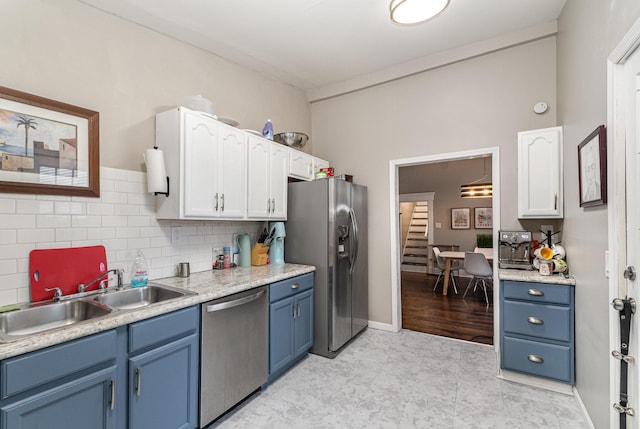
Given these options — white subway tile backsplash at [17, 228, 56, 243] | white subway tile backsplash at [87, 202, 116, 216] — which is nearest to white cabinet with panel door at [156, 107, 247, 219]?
white subway tile backsplash at [87, 202, 116, 216]

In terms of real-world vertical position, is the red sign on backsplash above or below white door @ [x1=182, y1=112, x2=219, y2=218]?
below

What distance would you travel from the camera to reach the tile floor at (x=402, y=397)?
6.48 feet

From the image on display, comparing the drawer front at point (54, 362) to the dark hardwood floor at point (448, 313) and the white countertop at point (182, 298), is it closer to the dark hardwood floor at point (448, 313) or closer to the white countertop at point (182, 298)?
the white countertop at point (182, 298)

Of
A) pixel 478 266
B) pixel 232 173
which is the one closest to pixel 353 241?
pixel 232 173

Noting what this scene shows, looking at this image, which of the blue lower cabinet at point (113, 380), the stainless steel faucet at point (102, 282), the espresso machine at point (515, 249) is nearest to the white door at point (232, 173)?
the stainless steel faucet at point (102, 282)

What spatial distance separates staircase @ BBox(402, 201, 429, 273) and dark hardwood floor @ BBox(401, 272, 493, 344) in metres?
1.81

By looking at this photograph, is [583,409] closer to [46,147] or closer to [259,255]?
[259,255]

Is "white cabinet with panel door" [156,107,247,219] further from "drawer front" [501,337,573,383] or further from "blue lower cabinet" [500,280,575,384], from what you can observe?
"drawer front" [501,337,573,383]

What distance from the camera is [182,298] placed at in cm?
177

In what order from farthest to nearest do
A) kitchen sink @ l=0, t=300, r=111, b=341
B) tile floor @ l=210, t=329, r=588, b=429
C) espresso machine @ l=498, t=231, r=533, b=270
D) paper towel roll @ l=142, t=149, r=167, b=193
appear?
espresso machine @ l=498, t=231, r=533, b=270, paper towel roll @ l=142, t=149, r=167, b=193, tile floor @ l=210, t=329, r=588, b=429, kitchen sink @ l=0, t=300, r=111, b=341

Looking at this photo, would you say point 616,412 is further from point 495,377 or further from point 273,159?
point 273,159

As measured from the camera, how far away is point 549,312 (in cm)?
226

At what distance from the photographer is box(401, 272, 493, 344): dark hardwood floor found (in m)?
3.52

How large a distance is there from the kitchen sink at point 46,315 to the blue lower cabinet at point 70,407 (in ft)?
1.12
